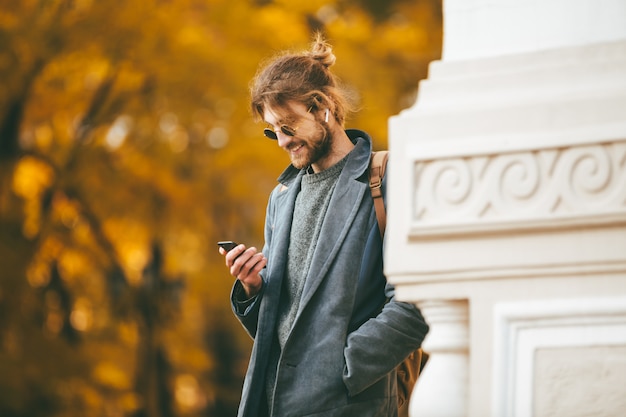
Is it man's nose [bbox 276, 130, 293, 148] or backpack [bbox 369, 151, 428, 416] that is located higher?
man's nose [bbox 276, 130, 293, 148]

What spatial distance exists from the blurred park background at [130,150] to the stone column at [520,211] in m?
6.74

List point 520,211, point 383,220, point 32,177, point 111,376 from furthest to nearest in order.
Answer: point 111,376, point 32,177, point 383,220, point 520,211

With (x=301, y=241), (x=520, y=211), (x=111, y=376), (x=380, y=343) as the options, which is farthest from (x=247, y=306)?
(x=111, y=376)

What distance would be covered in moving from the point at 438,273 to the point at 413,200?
0.18 meters

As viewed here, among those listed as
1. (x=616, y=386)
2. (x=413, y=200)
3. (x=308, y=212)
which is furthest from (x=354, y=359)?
(x=616, y=386)

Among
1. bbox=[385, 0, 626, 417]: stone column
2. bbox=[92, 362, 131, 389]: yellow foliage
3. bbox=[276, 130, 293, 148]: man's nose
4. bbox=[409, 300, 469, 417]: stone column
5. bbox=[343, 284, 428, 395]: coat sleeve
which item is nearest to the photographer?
bbox=[385, 0, 626, 417]: stone column

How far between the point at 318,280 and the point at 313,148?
0.47 metres

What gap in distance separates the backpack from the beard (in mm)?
165

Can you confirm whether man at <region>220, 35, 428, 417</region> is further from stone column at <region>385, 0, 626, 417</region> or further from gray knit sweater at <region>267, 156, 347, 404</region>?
stone column at <region>385, 0, 626, 417</region>

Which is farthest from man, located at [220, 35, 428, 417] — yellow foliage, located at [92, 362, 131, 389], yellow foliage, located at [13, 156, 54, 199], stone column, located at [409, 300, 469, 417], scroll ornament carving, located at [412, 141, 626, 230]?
yellow foliage, located at [13, 156, 54, 199]

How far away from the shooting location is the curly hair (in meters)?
3.33

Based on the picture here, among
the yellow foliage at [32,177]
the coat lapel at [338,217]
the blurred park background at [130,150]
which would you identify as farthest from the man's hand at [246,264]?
the yellow foliage at [32,177]

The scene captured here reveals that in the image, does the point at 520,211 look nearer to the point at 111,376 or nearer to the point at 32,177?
the point at 32,177

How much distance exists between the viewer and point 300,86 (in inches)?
132
